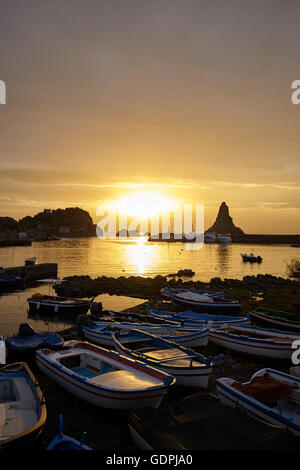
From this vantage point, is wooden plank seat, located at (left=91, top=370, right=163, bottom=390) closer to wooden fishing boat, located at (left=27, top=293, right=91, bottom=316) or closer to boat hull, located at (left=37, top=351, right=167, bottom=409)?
boat hull, located at (left=37, top=351, right=167, bottom=409)

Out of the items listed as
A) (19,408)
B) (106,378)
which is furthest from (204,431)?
(19,408)

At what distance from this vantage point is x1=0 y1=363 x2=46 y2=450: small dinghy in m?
8.34

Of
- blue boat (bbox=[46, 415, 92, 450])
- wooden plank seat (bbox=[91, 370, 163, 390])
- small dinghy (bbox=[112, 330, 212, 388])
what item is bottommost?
small dinghy (bbox=[112, 330, 212, 388])

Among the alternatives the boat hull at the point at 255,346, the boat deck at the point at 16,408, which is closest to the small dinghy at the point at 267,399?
the boat deck at the point at 16,408

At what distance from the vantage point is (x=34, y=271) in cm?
5991

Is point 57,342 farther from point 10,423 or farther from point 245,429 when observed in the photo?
point 245,429

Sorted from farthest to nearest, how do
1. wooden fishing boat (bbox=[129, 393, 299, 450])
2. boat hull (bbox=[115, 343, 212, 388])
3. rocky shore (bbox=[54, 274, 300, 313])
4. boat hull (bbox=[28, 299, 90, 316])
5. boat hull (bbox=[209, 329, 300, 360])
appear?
rocky shore (bbox=[54, 274, 300, 313])
boat hull (bbox=[28, 299, 90, 316])
boat hull (bbox=[209, 329, 300, 360])
boat hull (bbox=[115, 343, 212, 388])
wooden fishing boat (bbox=[129, 393, 299, 450])

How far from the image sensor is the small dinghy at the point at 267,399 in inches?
380

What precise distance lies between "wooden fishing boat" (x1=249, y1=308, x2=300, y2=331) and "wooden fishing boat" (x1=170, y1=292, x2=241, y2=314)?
5257mm

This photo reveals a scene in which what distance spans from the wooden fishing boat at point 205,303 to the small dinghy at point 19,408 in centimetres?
2091

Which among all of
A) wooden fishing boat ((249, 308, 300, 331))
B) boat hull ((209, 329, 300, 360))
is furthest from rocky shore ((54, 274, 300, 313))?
boat hull ((209, 329, 300, 360))

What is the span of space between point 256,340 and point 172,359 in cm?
584

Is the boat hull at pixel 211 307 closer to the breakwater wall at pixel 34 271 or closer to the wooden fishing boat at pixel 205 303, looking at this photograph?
the wooden fishing boat at pixel 205 303

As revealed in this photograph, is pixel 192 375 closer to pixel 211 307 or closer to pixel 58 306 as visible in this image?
pixel 211 307
